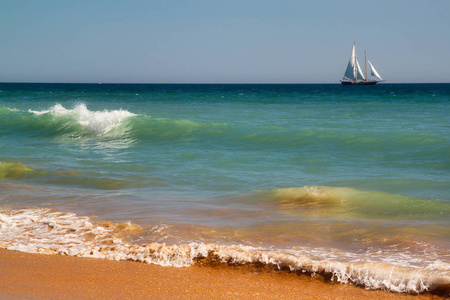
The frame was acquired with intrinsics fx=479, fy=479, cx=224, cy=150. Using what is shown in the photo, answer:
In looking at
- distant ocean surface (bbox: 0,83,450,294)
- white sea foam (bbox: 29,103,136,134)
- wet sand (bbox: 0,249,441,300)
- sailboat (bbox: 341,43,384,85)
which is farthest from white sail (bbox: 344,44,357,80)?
wet sand (bbox: 0,249,441,300)

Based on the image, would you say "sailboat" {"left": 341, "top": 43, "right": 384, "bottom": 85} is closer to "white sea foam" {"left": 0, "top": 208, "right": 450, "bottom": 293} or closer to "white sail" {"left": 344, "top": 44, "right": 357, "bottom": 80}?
"white sail" {"left": 344, "top": 44, "right": 357, "bottom": 80}

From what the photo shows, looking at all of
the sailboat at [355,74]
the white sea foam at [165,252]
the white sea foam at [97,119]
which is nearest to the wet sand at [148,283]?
the white sea foam at [165,252]

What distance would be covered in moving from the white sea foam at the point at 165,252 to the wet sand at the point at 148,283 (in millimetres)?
120

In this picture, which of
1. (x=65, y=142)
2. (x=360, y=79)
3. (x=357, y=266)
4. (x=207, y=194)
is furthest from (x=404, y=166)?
(x=360, y=79)

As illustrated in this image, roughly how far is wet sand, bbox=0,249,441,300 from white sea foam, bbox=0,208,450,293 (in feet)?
0.40

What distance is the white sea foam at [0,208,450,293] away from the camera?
153 inches

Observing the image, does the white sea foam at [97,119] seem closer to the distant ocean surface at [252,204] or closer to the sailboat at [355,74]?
the distant ocean surface at [252,204]

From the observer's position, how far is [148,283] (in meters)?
3.88

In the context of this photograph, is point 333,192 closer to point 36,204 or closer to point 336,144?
point 36,204

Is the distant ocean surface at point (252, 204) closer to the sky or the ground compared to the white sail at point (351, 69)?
closer to the ground

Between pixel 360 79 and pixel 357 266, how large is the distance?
8991 cm

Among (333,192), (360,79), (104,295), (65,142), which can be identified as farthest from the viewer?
(360,79)

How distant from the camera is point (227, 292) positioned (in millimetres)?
3697

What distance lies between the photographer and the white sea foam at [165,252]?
3895 mm
